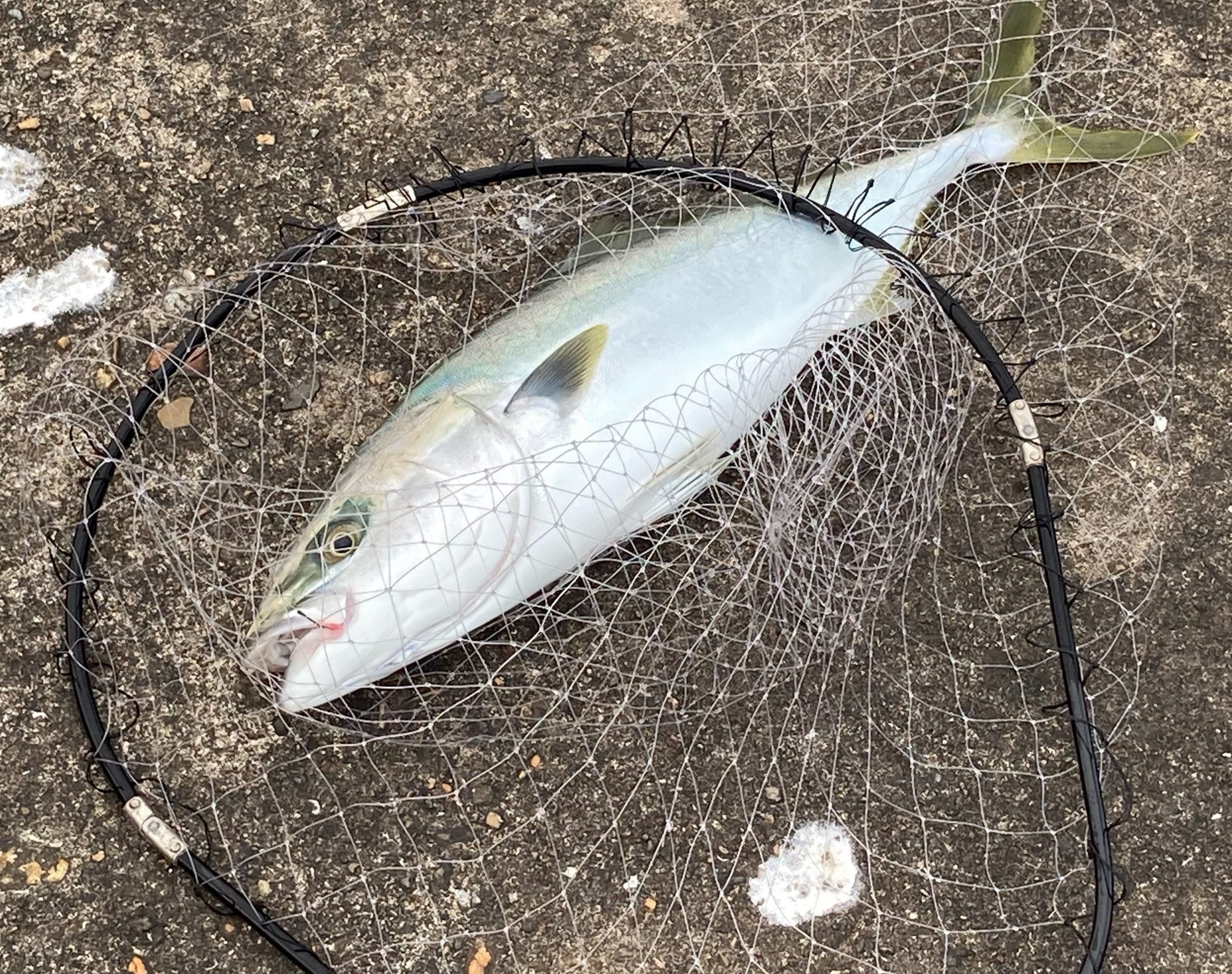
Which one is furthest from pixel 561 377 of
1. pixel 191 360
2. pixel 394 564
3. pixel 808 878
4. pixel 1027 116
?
pixel 1027 116

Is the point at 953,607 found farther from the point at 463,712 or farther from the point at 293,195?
the point at 293,195

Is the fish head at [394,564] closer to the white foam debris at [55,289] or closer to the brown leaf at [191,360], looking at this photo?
the brown leaf at [191,360]

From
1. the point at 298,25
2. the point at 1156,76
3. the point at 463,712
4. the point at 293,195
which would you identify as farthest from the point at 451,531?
the point at 1156,76

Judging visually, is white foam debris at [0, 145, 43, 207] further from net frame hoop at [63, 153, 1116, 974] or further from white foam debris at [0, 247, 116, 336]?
net frame hoop at [63, 153, 1116, 974]

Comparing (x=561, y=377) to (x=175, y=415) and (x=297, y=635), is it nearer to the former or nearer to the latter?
(x=297, y=635)

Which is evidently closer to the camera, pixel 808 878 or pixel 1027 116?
pixel 808 878

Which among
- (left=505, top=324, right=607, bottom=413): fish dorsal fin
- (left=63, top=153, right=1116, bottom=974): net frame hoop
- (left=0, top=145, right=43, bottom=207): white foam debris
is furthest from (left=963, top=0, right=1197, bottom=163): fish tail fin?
(left=0, top=145, right=43, bottom=207): white foam debris

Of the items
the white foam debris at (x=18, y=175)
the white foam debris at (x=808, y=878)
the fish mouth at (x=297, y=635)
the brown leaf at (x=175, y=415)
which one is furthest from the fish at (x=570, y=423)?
the white foam debris at (x=18, y=175)
